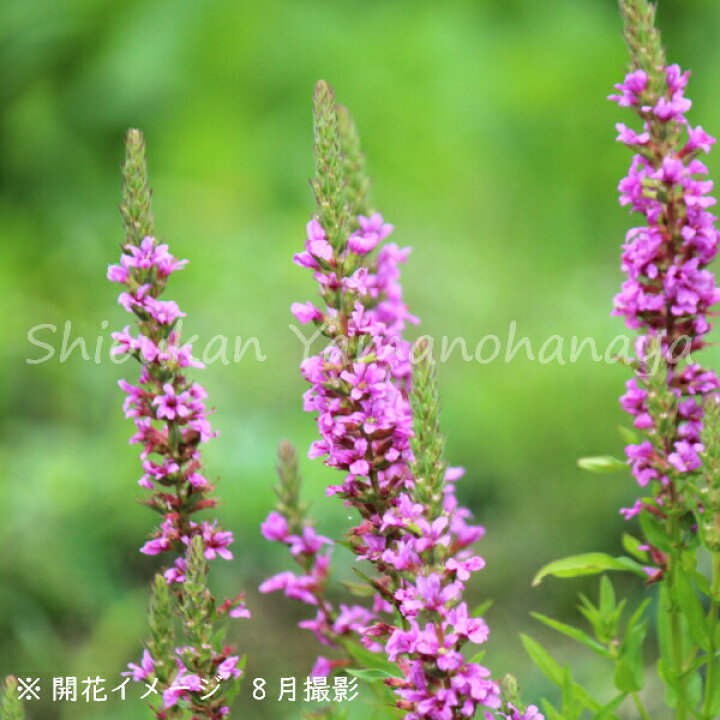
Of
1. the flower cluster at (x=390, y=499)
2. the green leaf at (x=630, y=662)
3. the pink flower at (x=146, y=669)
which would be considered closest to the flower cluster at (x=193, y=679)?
the pink flower at (x=146, y=669)

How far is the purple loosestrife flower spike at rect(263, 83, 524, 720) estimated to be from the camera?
5.30 feet

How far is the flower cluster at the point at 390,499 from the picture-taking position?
5.29ft

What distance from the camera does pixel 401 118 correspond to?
7477mm

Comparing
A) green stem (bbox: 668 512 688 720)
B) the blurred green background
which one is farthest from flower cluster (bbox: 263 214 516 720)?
the blurred green background

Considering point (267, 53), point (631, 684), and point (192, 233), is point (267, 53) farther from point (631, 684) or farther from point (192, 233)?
point (631, 684)

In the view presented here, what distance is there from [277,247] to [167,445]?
440 centimetres

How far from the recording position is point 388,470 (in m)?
1.77

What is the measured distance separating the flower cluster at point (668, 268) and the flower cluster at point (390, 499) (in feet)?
1.28

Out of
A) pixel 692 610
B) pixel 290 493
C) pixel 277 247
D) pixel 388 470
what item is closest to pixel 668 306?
pixel 692 610

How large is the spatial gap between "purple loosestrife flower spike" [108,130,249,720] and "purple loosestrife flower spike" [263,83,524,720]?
0.21 meters

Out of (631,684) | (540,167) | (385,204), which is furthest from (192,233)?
(631,684)

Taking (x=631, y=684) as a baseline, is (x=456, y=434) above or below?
above

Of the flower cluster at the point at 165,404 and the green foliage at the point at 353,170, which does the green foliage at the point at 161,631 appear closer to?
the flower cluster at the point at 165,404

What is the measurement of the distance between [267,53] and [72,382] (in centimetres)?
342
